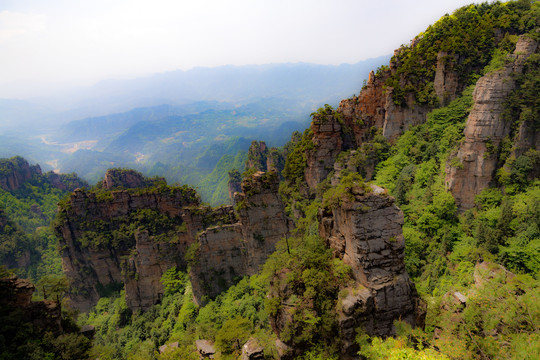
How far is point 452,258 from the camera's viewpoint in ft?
69.8

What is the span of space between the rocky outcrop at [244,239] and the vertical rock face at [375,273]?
43.4 ft

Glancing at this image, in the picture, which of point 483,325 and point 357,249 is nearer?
point 483,325

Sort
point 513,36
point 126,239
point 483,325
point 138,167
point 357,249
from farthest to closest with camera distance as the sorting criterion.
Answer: point 138,167 → point 126,239 → point 513,36 → point 357,249 → point 483,325

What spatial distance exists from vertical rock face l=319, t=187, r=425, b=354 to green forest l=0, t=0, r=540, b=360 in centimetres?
54

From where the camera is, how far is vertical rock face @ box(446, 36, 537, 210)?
22484 millimetres

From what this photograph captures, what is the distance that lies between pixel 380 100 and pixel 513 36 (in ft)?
43.1

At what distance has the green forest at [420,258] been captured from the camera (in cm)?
1282

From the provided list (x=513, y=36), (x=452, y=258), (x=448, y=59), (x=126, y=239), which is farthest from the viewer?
(x=126, y=239)

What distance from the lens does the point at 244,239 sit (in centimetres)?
2741

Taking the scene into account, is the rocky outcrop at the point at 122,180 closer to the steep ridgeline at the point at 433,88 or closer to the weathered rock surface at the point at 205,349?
the steep ridgeline at the point at 433,88

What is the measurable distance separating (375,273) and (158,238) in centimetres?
2691

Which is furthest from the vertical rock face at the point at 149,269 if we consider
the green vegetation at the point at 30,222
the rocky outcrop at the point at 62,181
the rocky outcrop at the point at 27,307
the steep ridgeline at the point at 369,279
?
the rocky outcrop at the point at 62,181

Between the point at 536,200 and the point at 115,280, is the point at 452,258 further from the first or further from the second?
the point at 115,280

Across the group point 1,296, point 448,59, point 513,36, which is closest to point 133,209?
point 1,296
